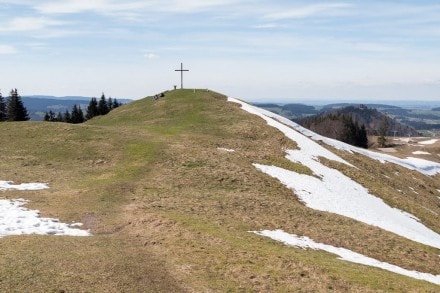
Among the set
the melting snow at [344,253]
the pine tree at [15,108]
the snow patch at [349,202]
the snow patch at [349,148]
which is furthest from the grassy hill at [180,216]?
the pine tree at [15,108]

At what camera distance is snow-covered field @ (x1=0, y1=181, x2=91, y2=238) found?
2214 centimetres

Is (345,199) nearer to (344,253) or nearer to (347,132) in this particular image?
(344,253)

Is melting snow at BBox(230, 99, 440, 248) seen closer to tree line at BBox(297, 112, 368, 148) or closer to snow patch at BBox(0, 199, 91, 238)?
snow patch at BBox(0, 199, 91, 238)

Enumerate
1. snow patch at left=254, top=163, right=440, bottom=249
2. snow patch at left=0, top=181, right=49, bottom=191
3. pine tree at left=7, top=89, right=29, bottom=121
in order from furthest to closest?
pine tree at left=7, top=89, right=29, bottom=121 < snow patch at left=254, top=163, right=440, bottom=249 < snow patch at left=0, top=181, right=49, bottom=191

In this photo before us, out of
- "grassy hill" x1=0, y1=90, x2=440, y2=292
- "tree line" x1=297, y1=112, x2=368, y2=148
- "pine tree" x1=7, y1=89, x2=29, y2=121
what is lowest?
"tree line" x1=297, y1=112, x2=368, y2=148

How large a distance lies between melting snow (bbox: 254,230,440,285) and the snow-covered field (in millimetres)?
11875

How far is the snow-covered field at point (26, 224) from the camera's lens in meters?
22.1

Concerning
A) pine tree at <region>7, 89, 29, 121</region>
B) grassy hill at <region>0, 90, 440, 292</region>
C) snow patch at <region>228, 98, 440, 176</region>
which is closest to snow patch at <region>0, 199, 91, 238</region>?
grassy hill at <region>0, 90, 440, 292</region>

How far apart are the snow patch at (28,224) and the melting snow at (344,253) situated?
38.9ft

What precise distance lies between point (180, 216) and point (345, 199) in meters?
20.7

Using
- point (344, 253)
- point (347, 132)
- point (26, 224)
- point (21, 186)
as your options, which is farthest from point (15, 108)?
point (347, 132)

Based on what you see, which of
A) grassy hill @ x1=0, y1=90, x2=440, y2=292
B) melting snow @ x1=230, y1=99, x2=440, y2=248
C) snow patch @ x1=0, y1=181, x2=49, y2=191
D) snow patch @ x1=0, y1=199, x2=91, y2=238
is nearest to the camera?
grassy hill @ x1=0, y1=90, x2=440, y2=292

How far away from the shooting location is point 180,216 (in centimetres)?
2588

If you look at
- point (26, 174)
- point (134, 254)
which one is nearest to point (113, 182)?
point (26, 174)
